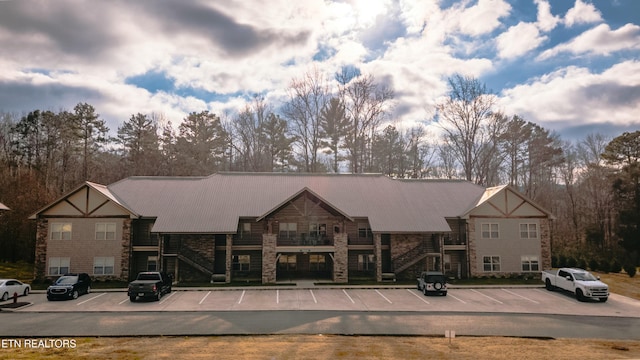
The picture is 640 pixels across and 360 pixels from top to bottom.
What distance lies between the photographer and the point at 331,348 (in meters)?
16.8

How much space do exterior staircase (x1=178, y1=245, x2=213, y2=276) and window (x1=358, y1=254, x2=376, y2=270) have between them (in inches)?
496

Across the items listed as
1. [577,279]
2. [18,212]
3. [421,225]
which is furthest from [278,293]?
[18,212]

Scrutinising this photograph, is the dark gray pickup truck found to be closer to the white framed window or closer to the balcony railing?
the balcony railing

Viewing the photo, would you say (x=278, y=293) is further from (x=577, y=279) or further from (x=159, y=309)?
(x=577, y=279)

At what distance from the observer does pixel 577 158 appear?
233ft

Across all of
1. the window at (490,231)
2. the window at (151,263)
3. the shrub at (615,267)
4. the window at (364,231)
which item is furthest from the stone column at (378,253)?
the shrub at (615,267)

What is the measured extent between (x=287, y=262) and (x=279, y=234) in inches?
101

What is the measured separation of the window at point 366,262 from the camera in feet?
121

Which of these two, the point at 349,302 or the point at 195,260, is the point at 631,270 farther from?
the point at 195,260

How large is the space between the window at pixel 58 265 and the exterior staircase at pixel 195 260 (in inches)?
354

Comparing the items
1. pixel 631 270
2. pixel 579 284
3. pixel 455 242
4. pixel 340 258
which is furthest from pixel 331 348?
pixel 631 270

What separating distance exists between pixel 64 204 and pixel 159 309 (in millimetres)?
16410

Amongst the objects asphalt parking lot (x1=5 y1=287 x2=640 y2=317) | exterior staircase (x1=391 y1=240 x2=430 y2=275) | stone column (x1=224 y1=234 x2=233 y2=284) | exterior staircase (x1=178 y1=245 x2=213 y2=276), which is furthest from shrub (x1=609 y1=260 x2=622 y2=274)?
exterior staircase (x1=178 y1=245 x2=213 y2=276)

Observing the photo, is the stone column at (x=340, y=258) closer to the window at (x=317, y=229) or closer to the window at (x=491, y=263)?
the window at (x=317, y=229)
